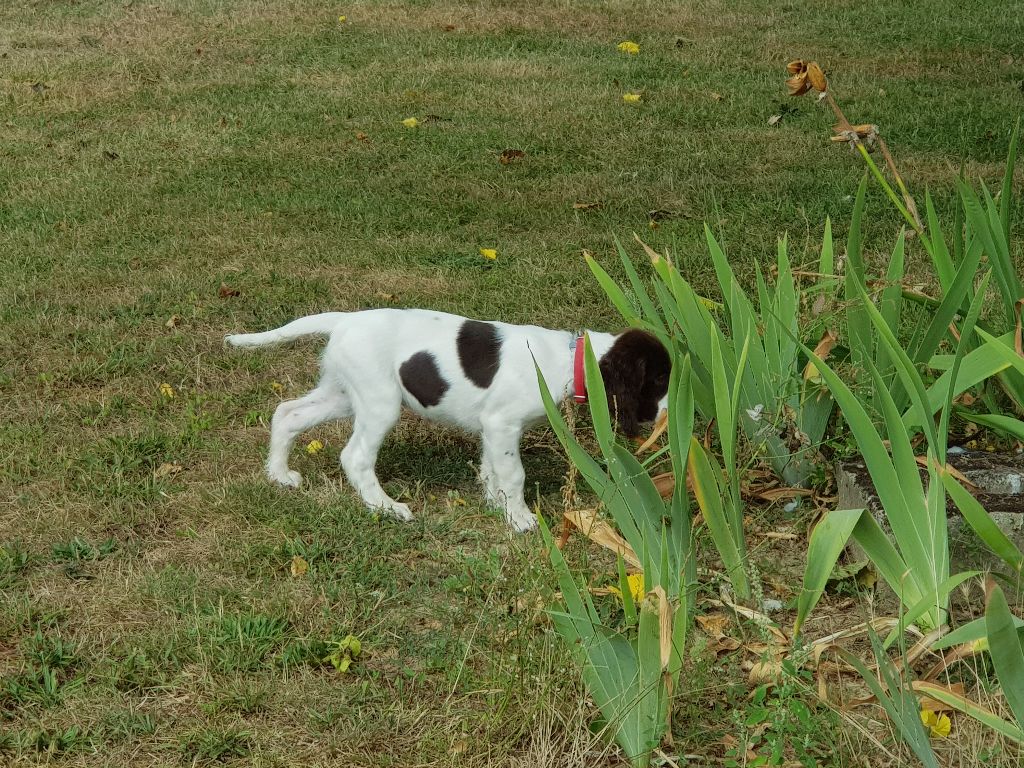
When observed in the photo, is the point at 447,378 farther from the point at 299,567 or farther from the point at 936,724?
the point at 936,724

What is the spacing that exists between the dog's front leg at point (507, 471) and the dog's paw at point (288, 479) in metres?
0.69

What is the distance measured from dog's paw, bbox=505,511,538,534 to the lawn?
0.39 ft

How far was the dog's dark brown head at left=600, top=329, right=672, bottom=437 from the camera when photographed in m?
4.03

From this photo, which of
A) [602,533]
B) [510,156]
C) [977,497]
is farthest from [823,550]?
[510,156]

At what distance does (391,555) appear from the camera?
392 cm

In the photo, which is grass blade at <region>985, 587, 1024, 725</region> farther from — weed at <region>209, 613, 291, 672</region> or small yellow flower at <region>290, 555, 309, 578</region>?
small yellow flower at <region>290, 555, 309, 578</region>

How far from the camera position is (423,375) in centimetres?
429

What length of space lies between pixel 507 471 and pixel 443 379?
0.40m

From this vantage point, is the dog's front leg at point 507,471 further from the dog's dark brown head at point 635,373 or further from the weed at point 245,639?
the weed at point 245,639

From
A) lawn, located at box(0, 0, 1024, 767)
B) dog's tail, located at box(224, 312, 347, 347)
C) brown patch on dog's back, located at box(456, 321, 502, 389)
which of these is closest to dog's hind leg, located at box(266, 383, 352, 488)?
lawn, located at box(0, 0, 1024, 767)

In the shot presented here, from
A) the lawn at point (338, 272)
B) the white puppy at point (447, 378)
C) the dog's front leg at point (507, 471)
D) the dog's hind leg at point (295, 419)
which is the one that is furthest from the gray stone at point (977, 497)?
the dog's hind leg at point (295, 419)

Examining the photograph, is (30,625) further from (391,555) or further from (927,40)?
(927,40)

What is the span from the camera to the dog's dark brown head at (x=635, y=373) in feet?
13.2

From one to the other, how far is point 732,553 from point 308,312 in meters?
3.57
